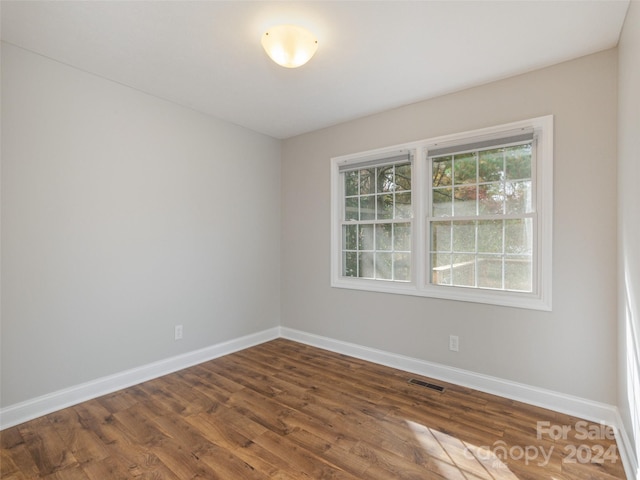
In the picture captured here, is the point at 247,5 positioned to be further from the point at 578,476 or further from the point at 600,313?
the point at 578,476

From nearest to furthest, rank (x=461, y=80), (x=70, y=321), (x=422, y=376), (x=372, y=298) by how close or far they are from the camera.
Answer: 1. (x=70, y=321)
2. (x=461, y=80)
3. (x=422, y=376)
4. (x=372, y=298)

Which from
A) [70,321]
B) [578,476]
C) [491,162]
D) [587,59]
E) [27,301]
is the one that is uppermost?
[587,59]

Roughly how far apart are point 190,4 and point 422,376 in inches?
133

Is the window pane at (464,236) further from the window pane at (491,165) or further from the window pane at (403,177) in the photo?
the window pane at (403,177)

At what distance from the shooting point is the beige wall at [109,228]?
230 cm

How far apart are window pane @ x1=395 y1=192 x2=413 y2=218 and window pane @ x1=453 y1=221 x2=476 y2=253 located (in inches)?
18.7

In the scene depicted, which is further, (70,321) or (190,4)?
(70,321)

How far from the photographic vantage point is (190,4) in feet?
6.17

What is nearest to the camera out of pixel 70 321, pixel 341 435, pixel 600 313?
pixel 341 435

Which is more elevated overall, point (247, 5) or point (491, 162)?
point (247, 5)

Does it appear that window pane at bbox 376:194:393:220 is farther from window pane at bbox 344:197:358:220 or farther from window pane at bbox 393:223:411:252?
window pane at bbox 344:197:358:220

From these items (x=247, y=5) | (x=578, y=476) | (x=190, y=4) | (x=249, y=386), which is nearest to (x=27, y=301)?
(x=249, y=386)

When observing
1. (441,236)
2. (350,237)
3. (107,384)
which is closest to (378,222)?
(350,237)

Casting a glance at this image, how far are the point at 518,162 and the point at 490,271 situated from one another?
3.09 feet
